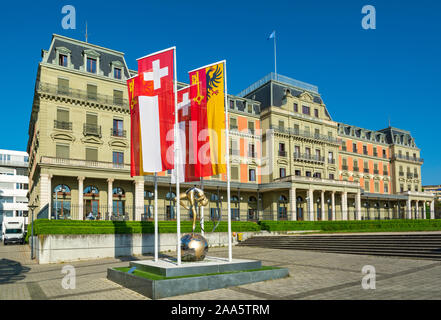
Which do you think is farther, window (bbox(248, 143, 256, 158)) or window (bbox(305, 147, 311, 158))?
window (bbox(305, 147, 311, 158))

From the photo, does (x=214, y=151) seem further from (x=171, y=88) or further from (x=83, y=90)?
(x=83, y=90)

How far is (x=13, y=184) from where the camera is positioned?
255 feet

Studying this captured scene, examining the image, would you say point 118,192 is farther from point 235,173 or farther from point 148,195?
point 235,173

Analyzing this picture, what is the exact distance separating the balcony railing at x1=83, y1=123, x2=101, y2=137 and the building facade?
3.8 inches

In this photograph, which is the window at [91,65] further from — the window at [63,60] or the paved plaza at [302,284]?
the paved plaza at [302,284]

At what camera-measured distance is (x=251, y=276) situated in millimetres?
12062

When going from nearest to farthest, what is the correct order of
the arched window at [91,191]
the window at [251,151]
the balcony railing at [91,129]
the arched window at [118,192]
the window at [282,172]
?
the arched window at [91,191] < the balcony railing at [91,129] < the arched window at [118,192] < the window at [251,151] < the window at [282,172]

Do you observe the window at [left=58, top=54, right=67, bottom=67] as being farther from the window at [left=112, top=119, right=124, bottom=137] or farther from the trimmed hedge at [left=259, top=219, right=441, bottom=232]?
the trimmed hedge at [left=259, top=219, right=441, bottom=232]

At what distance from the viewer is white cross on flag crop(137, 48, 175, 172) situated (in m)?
12.9

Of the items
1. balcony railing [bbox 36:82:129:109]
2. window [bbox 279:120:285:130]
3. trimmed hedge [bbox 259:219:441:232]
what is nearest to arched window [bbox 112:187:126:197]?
balcony railing [bbox 36:82:129:109]

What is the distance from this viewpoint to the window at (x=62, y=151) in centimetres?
3391

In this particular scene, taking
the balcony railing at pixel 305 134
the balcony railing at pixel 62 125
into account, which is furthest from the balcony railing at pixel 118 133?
the balcony railing at pixel 305 134

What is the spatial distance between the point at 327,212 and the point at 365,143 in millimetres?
20060

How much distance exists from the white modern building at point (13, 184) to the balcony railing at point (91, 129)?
145 feet
